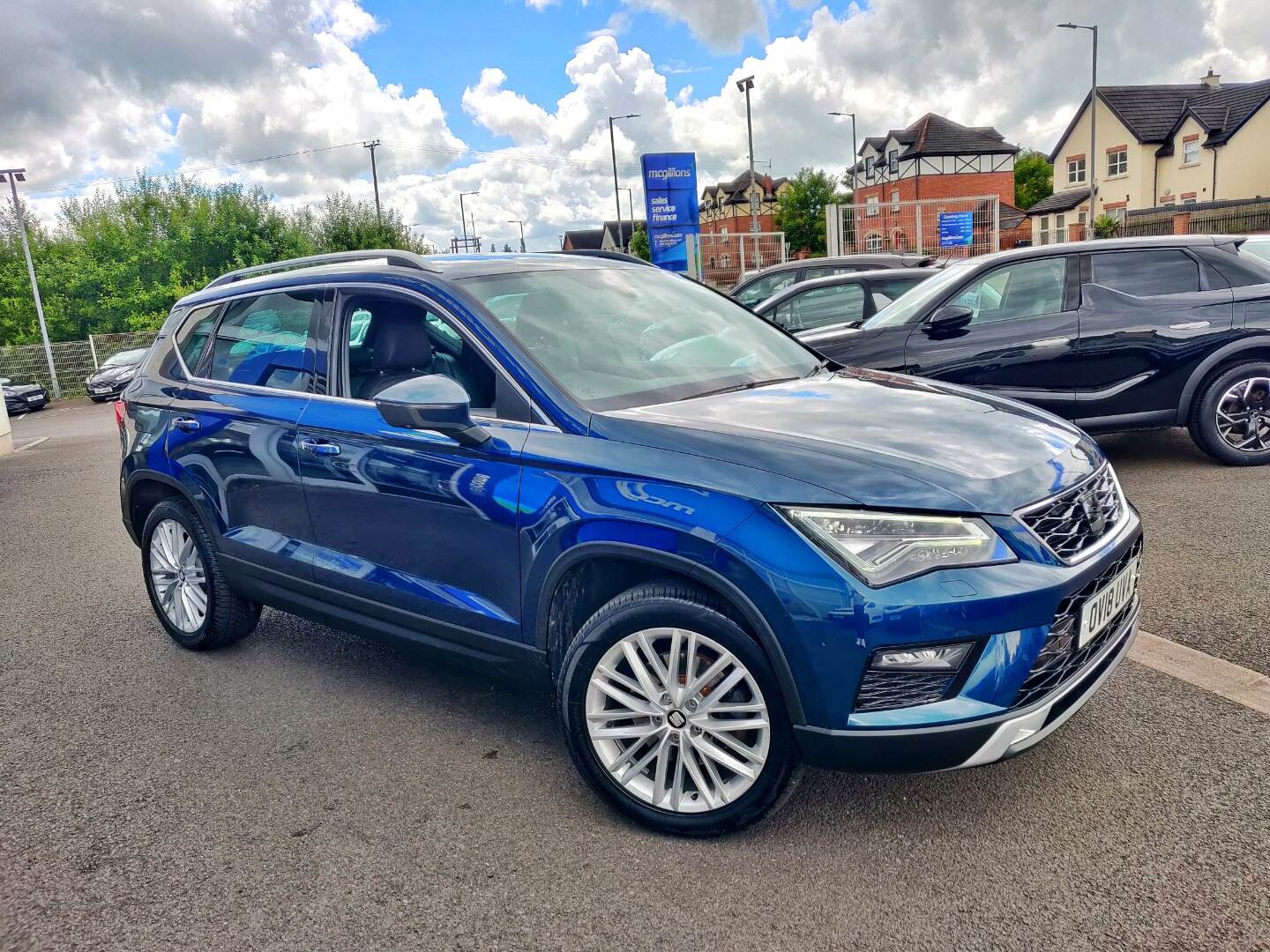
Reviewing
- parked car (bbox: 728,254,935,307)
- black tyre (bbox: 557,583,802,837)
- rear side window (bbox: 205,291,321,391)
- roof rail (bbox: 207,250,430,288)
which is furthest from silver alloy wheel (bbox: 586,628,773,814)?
parked car (bbox: 728,254,935,307)

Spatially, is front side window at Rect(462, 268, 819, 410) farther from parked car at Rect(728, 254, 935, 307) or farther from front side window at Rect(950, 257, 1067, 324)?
parked car at Rect(728, 254, 935, 307)

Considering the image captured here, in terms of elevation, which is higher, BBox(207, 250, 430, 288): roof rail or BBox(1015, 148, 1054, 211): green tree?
BBox(1015, 148, 1054, 211): green tree

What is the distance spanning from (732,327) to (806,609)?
1.88 metres

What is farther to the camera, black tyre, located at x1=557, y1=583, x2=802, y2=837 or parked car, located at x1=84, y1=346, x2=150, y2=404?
parked car, located at x1=84, y1=346, x2=150, y2=404

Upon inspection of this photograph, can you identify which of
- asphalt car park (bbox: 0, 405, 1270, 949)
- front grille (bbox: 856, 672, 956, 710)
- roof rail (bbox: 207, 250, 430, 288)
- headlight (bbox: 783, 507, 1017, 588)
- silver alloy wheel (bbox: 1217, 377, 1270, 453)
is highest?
roof rail (bbox: 207, 250, 430, 288)

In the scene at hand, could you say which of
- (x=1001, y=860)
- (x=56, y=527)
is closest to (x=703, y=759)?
(x=1001, y=860)

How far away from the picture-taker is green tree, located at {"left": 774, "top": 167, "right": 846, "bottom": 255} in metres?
60.6

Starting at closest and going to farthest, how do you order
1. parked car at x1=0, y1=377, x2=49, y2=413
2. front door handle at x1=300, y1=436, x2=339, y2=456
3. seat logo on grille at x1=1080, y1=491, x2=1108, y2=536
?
seat logo on grille at x1=1080, y1=491, x2=1108, y2=536
front door handle at x1=300, y1=436, x2=339, y2=456
parked car at x1=0, y1=377, x2=49, y2=413

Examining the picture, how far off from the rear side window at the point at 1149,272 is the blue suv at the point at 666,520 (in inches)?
151

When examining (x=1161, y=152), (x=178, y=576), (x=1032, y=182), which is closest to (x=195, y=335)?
(x=178, y=576)

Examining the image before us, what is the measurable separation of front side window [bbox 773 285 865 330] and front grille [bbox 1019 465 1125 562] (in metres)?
6.45

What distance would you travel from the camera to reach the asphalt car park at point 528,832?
8.28 ft

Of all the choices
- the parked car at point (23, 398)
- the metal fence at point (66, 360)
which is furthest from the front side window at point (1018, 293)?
the metal fence at point (66, 360)

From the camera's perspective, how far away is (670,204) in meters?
23.3
